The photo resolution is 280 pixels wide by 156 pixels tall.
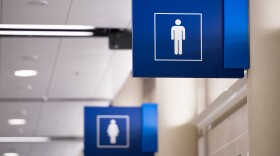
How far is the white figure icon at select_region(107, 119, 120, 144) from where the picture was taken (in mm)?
15203

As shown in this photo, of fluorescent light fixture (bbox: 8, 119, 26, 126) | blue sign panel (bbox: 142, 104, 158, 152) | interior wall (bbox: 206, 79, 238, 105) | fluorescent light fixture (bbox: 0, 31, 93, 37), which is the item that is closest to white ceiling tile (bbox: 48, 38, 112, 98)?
fluorescent light fixture (bbox: 0, 31, 93, 37)

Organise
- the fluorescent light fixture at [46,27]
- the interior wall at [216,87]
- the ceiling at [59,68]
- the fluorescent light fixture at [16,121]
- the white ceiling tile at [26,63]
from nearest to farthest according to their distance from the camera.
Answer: the interior wall at [216,87] → the ceiling at [59,68] → the fluorescent light fixture at [46,27] → the white ceiling tile at [26,63] → the fluorescent light fixture at [16,121]

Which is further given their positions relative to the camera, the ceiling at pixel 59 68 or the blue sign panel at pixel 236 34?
the ceiling at pixel 59 68

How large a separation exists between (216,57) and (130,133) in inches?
249

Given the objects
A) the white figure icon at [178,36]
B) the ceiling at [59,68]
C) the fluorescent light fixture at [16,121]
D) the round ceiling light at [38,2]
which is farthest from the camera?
the fluorescent light fixture at [16,121]

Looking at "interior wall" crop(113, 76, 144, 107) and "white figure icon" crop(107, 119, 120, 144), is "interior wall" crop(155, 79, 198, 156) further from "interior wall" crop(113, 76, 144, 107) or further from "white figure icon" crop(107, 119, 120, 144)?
"interior wall" crop(113, 76, 144, 107)

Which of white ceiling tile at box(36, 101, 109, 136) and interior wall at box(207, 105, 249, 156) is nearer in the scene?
interior wall at box(207, 105, 249, 156)

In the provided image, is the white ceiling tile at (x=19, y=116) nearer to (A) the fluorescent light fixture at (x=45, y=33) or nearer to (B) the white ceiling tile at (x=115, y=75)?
(B) the white ceiling tile at (x=115, y=75)

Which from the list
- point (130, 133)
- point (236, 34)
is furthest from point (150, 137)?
point (236, 34)

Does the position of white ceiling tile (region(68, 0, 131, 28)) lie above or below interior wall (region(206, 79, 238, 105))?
above

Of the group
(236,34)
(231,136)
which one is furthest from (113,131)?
(236,34)

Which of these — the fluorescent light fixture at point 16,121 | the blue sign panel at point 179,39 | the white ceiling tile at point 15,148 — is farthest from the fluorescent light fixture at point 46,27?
the white ceiling tile at point 15,148

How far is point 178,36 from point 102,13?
5373 millimetres

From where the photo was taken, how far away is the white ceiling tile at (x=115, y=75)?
17.3m
